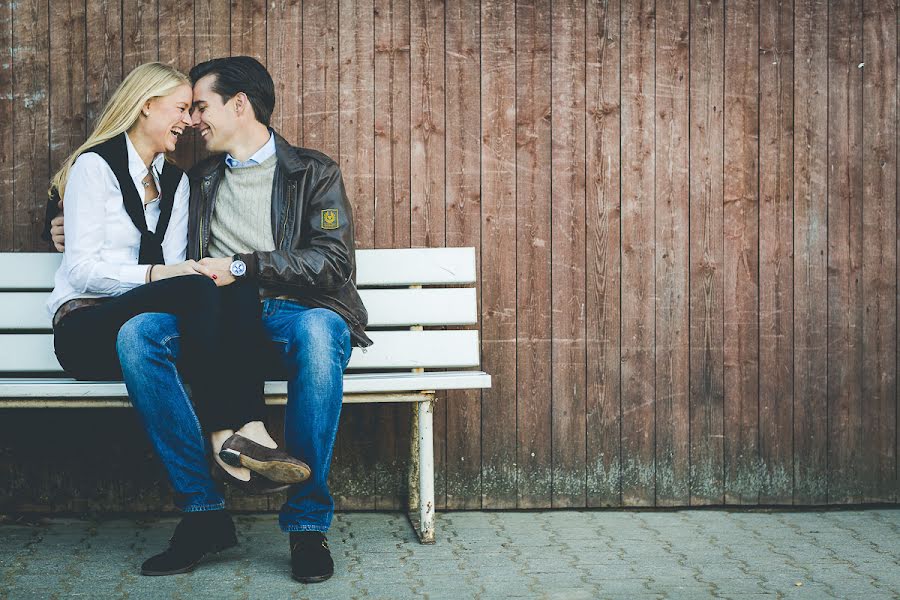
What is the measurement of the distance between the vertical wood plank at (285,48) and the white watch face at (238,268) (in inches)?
39.3

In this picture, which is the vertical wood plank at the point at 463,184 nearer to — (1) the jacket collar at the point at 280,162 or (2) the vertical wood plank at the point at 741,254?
(1) the jacket collar at the point at 280,162

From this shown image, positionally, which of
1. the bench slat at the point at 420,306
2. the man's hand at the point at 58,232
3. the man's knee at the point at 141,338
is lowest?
the man's knee at the point at 141,338

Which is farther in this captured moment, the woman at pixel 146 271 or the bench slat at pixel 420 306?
the bench slat at pixel 420 306

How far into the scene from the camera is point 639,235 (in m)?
4.25

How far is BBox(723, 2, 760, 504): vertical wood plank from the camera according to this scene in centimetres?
425

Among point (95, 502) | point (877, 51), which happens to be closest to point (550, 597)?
point (95, 502)

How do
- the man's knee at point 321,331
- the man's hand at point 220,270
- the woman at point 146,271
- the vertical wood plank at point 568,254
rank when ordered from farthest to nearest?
the vertical wood plank at point 568,254 → the man's hand at point 220,270 → the man's knee at point 321,331 → the woman at point 146,271

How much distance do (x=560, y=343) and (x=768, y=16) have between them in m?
1.80

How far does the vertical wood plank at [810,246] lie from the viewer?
426 centimetres

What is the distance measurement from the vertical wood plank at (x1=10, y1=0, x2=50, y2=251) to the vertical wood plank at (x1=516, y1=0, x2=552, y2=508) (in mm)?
2139

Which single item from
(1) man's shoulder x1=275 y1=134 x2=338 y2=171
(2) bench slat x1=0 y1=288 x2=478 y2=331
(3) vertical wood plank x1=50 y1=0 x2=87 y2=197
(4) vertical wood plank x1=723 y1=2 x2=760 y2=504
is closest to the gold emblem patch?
(1) man's shoulder x1=275 y1=134 x2=338 y2=171

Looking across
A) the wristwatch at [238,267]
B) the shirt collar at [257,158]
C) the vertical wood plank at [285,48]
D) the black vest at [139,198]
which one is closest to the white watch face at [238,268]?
the wristwatch at [238,267]

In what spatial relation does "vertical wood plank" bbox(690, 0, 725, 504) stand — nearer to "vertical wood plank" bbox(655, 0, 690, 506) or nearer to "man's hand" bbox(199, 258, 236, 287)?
"vertical wood plank" bbox(655, 0, 690, 506)

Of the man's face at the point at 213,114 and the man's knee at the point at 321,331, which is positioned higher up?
the man's face at the point at 213,114
